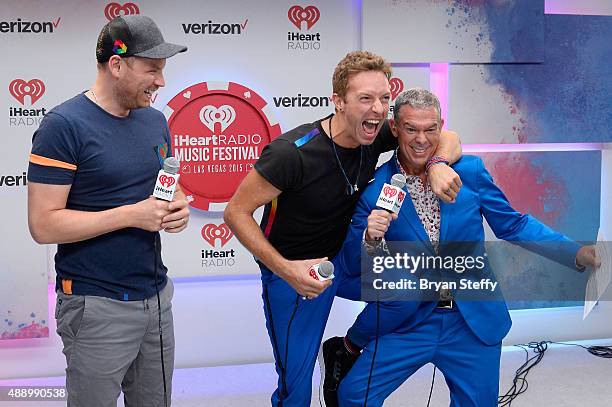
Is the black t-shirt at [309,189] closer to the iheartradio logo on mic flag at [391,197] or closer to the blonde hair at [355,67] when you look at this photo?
the blonde hair at [355,67]

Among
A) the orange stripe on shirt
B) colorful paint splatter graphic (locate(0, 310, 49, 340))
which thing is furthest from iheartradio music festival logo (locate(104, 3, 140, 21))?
the orange stripe on shirt

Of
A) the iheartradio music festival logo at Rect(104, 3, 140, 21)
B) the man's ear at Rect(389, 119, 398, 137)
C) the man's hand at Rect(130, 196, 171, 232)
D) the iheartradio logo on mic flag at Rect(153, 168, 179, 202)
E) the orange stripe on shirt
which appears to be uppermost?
the iheartradio music festival logo at Rect(104, 3, 140, 21)

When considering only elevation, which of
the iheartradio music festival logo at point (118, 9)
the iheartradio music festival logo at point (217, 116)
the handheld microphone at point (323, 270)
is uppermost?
the iheartradio music festival logo at point (118, 9)

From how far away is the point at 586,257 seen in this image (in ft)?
8.33

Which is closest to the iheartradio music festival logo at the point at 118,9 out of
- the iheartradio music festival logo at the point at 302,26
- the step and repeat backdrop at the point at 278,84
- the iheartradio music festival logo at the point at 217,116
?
the step and repeat backdrop at the point at 278,84

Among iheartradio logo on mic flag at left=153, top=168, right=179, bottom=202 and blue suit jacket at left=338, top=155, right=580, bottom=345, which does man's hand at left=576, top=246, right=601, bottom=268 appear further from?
iheartradio logo on mic flag at left=153, top=168, right=179, bottom=202

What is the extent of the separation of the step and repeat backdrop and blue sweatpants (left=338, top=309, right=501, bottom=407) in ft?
5.54

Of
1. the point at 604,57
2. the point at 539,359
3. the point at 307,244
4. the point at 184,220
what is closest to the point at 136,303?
the point at 184,220

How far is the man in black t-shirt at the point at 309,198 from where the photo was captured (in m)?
2.58

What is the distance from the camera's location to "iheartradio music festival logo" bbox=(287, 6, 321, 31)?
13.7ft

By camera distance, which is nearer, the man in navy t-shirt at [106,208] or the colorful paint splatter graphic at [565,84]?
the man in navy t-shirt at [106,208]

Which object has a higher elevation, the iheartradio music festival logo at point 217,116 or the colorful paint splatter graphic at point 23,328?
the iheartradio music festival logo at point 217,116

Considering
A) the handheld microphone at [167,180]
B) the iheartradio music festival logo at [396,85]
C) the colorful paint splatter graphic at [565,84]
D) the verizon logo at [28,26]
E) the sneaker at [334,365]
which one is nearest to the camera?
the handheld microphone at [167,180]

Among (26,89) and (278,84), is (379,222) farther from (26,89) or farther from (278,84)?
(26,89)
